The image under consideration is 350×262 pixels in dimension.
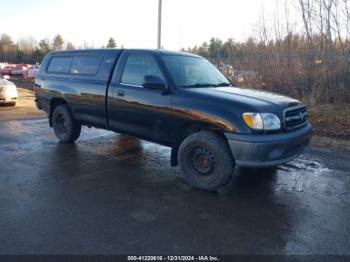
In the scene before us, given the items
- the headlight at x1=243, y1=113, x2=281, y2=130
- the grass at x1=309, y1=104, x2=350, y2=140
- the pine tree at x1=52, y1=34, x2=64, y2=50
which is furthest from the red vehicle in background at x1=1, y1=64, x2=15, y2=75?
the pine tree at x1=52, y1=34, x2=64, y2=50

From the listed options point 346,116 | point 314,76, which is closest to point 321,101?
point 314,76

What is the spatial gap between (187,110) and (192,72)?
95cm

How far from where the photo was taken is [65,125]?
262 inches

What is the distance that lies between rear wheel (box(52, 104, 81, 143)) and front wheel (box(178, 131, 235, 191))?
2.93 m

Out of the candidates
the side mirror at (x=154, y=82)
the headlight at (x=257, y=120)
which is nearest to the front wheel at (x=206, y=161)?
the headlight at (x=257, y=120)

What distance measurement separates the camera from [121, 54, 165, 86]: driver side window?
15.9 feet

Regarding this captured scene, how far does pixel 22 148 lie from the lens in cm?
626

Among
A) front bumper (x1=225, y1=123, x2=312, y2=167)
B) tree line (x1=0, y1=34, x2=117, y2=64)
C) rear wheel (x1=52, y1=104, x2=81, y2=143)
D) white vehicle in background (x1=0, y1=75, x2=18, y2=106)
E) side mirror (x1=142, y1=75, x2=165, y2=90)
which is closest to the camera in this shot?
front bumper (x1=225, y1=123, x2=312, y2=167)

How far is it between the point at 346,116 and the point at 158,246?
7.77 m

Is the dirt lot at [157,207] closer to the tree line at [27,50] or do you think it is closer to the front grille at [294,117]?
the front grille at [294,117]

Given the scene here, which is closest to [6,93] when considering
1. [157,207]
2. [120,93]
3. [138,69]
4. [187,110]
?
[120,93]

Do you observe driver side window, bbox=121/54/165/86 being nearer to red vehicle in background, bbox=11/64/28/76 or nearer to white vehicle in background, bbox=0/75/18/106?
white vehicle in background, bbox=0/75/18/106

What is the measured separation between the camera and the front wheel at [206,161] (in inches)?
160

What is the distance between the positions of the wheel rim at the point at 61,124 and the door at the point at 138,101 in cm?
157
